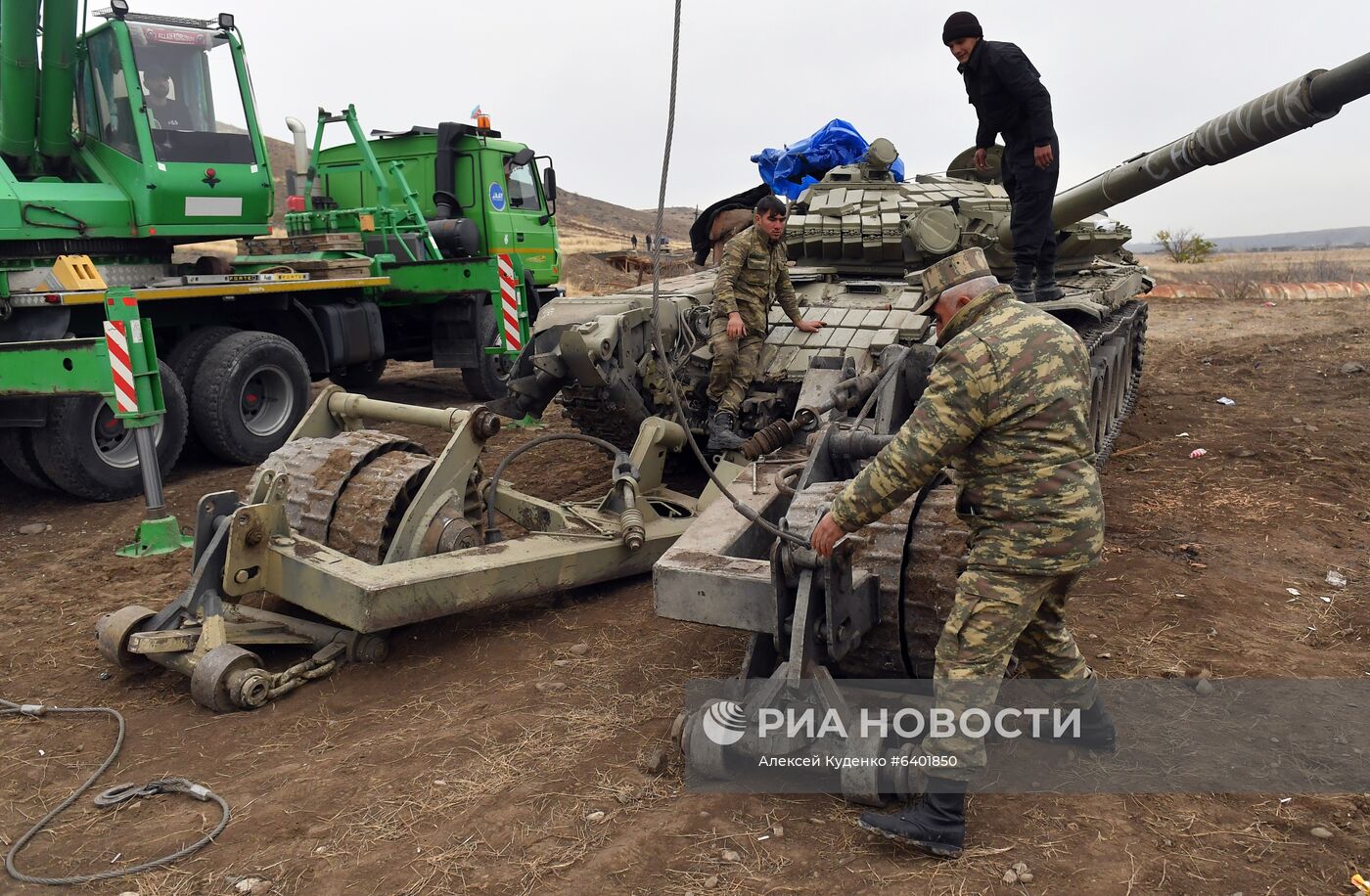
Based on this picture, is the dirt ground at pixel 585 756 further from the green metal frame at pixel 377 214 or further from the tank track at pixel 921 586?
the green metal frame at pixel 377 214

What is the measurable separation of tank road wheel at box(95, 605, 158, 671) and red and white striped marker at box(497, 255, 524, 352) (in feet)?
23.1

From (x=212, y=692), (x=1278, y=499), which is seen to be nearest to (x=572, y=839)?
(x=212, y=692)

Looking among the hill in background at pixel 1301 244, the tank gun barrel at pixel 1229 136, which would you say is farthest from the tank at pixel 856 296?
the hill in background at pixel 1301 244

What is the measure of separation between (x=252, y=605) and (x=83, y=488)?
10.7 ft

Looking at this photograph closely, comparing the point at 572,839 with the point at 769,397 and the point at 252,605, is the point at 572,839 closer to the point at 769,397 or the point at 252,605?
the point at 252,605

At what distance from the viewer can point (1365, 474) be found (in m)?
7.59

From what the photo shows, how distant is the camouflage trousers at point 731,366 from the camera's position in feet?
20.9

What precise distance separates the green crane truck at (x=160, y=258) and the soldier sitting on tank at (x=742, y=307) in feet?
13.9

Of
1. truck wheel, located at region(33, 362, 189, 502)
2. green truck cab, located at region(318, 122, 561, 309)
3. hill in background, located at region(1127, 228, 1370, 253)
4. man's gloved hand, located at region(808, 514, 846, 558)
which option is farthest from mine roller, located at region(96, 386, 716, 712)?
hill in background, located at region(1127, 228, 1370, 253)

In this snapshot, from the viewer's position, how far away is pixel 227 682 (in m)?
4.30

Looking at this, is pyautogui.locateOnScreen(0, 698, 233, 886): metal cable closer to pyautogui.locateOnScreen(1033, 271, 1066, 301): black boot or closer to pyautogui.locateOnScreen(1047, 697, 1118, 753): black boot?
pyautogui.locateOnScreen(1047, 697, 1118, 753): black boot

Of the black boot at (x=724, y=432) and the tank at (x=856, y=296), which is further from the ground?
the tank at (x=856, y=296)

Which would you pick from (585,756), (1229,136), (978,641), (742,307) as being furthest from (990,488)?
(1229,136)

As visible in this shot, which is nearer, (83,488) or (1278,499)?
(1278,499)
